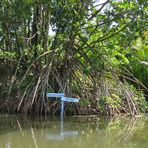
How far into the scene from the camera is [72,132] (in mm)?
8633

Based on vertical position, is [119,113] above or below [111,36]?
below

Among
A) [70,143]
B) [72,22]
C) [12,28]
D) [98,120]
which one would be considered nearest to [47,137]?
[70,143]

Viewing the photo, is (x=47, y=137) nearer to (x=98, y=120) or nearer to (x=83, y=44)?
(x=98, y=120)

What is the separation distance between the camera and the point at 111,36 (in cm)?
1155

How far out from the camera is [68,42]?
463 inches

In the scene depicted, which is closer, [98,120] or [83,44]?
[98,120]

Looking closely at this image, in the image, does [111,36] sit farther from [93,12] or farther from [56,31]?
[56,31]

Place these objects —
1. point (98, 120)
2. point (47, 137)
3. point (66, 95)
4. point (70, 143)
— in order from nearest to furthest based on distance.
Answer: point (70, 143)
point (47, 137)
point (98, 120)
point (66, 95)

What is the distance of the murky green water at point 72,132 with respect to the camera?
741 centimetres

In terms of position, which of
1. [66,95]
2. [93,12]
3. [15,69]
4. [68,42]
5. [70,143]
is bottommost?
[70,143]

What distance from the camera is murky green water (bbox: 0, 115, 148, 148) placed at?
7414mm

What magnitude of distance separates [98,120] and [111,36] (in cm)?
248

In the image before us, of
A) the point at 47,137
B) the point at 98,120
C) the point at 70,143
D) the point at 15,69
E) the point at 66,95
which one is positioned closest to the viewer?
the point at 70,143

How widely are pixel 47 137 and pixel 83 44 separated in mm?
4610
